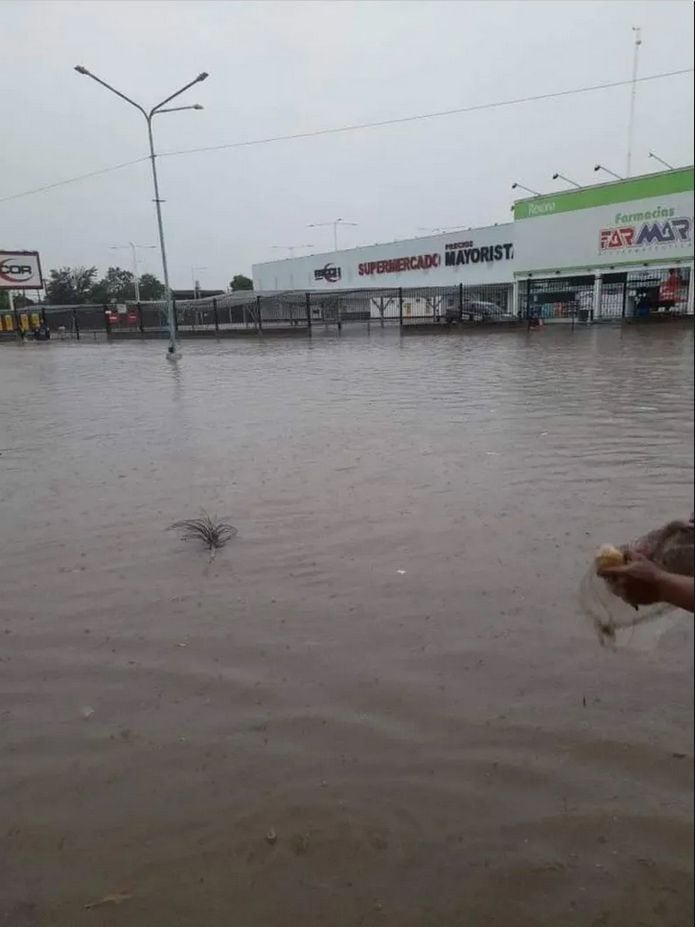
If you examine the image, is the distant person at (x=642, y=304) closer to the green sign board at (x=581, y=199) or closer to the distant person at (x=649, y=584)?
the green sign board at (x=581, y=199)

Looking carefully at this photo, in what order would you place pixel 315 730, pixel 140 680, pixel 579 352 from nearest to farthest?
pixel 315 730
pixel 140 680
pixel 579 352

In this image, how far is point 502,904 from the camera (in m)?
2.16

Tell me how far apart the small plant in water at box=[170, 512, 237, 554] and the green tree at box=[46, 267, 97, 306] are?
304 feet

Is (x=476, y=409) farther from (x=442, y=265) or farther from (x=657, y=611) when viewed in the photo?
(x=442, y=265)

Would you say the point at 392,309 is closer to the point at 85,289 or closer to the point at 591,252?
the point at 591,252

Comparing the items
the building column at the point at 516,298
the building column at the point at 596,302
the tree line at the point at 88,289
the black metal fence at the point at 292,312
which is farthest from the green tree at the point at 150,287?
the building column at the point at 596,302

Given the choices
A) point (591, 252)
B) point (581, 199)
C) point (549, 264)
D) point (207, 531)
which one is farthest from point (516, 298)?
point (207, 531)

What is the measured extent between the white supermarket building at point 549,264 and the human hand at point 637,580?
49.7 feet

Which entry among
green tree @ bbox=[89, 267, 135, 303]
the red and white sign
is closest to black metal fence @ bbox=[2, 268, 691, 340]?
the red and white sign

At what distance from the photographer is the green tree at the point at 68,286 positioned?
91438 mm

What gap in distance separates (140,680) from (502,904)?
1944 millimetres

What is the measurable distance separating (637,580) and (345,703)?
1990 mm

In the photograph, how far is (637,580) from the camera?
1440 mm

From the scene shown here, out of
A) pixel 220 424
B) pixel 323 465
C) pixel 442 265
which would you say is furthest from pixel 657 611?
pixel 442 265
